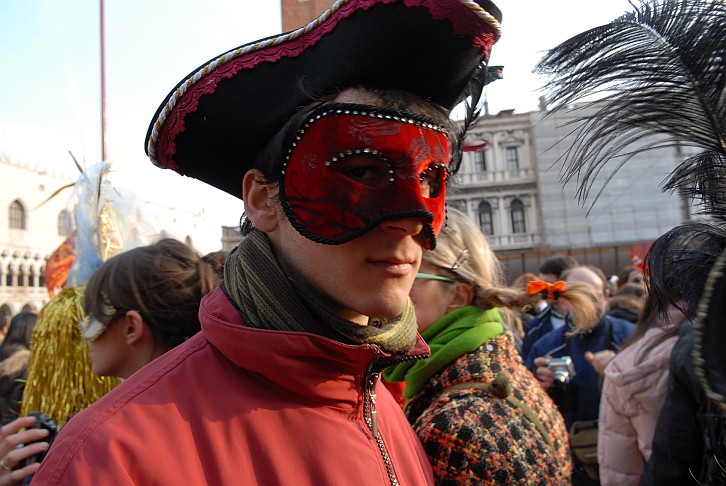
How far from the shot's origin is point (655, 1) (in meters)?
1.38

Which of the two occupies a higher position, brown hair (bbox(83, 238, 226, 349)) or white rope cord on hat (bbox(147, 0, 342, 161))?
white rope cord on hat (bbox(147, 0, 342, 161))

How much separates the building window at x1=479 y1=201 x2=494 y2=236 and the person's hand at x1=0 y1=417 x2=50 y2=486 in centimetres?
3414

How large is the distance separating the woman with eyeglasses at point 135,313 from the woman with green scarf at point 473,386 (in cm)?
88

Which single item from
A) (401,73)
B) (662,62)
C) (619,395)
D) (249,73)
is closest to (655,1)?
(662,62)

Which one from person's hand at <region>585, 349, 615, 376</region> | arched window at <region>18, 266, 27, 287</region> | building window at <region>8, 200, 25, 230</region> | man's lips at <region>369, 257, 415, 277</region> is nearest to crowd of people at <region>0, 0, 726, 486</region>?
man's lips at <region>369, 257, 415, 277</region>

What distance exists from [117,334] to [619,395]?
2.33 meters

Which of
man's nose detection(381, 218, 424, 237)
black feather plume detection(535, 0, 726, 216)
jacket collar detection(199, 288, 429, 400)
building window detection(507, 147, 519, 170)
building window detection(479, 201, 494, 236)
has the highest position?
building window detection(507, 147, 519, 170)

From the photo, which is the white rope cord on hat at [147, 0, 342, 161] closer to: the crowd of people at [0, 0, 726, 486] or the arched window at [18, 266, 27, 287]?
the crowd of people at [0, 0, 726, 486]

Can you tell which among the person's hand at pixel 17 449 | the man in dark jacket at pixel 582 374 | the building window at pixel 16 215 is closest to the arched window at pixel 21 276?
the building window at pixel 16 215

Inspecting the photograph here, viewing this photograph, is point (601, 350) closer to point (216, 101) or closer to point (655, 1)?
point (655, 1)

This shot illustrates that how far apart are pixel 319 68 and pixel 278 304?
0.57 metres

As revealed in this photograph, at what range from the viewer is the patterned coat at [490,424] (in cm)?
169

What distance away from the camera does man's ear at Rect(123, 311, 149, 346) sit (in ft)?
7.40

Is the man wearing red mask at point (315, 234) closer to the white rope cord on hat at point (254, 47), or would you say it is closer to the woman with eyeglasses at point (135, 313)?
the white rope cord on hat at point (254, 47)
